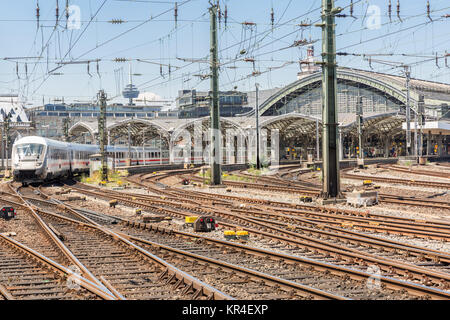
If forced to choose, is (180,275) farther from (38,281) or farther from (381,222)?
(381,222)

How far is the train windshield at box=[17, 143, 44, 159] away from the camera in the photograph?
31.7 m

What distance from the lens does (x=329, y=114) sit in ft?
64.3

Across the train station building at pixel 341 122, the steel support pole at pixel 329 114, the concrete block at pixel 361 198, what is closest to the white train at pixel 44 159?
the train station building at pixel 341 122

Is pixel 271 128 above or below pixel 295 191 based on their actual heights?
above

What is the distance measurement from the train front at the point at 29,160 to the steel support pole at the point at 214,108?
451 inches

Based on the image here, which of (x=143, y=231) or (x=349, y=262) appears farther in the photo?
(x=143, y=231)

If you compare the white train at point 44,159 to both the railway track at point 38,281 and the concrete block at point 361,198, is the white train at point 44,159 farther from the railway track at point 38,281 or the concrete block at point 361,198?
the railway track at point 38,281

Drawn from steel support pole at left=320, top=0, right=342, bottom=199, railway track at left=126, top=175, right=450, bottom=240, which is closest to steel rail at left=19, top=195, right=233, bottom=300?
railway track at left=126, top=175, right=450, bottom=240

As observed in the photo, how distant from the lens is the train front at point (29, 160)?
103 ft

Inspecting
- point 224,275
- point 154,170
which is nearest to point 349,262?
point 224,275

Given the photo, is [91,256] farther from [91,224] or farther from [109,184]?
[109,184]

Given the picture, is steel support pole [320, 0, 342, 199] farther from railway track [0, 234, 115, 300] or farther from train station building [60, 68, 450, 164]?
train station building [60, 68, 450, 164]

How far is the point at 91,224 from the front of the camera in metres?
14.7

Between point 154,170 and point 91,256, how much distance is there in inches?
1556
